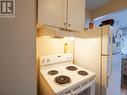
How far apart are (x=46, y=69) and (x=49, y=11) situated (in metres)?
0.85

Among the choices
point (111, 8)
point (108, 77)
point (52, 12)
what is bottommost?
point (108, 77)

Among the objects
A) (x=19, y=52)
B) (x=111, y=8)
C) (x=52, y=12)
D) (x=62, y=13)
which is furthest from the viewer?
(x=111, y=8)

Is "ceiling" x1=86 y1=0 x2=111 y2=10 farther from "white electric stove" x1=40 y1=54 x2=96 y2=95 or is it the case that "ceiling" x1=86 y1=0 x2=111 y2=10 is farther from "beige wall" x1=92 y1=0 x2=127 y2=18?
"white electric stove" x1=40 y1=54 x2=96 y2=95

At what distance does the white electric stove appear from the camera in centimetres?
108

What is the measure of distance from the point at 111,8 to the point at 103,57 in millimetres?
1505

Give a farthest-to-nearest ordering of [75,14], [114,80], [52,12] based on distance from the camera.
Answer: [114,80], [75,14], [52,12]

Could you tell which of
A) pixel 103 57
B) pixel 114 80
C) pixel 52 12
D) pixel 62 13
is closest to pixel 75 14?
pixel 62 13

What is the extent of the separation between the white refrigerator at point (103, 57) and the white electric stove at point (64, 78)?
9.1 inches

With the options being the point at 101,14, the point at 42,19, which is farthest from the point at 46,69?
the point at 101,14

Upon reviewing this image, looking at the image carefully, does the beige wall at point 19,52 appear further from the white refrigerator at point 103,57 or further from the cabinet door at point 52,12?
the white refrigerator at point 103,57

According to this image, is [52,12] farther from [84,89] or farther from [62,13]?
[84,89]

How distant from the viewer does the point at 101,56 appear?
5.31ft

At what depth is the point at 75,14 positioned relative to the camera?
4.99ft

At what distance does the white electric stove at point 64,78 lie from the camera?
42.4 inches
